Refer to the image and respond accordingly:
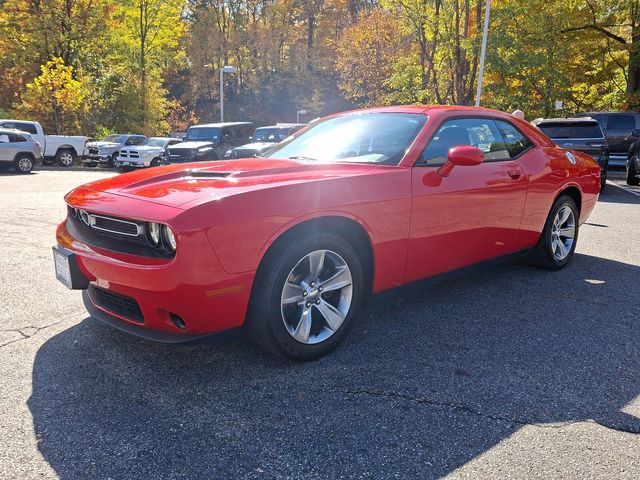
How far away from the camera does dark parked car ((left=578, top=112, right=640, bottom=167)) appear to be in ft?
54.9

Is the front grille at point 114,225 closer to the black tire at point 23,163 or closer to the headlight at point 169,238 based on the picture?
the headlight at point 169,238

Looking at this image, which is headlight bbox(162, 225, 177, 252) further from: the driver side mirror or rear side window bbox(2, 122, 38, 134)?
rear side window bbox(2, 122, 38, 134)

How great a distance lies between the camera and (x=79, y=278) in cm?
289

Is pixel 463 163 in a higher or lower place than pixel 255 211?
higher

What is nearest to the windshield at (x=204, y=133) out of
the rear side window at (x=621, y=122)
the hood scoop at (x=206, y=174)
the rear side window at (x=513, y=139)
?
the rear side window at (x=621, y=122)

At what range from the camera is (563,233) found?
5141 millimetres

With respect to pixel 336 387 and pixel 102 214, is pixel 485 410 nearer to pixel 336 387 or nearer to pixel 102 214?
pixel 336 387

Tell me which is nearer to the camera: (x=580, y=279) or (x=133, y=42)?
(x=580, y=279)

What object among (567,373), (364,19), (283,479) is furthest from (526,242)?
(364,19)

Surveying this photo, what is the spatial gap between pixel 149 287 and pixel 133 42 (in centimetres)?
3596

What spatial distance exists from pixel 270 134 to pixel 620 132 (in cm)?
1151

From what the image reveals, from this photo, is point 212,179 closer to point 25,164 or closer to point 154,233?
point 154,233

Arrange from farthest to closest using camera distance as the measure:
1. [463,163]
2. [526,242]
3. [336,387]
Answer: [526,242] → [463,163] → [336,387]

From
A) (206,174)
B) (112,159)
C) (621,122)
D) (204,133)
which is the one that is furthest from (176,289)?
(112,159)
